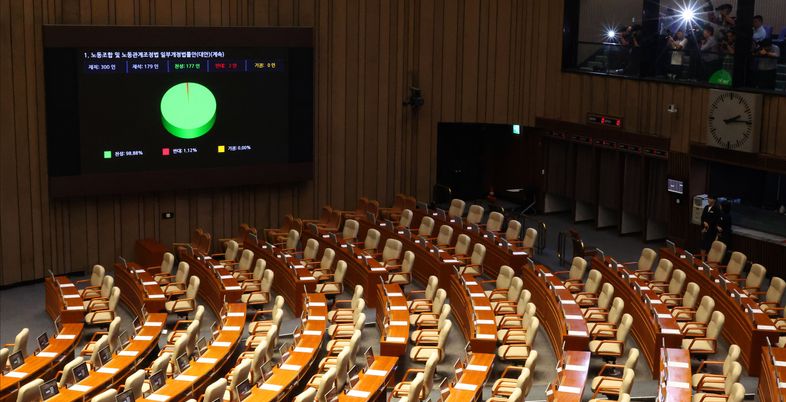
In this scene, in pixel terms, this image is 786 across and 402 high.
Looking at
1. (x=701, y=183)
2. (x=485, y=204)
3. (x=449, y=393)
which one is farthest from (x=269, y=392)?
(x=485, y=204)

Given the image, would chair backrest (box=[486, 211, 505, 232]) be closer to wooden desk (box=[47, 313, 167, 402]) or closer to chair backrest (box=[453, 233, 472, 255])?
chair backrest (box=[453, 233, 472, 255])

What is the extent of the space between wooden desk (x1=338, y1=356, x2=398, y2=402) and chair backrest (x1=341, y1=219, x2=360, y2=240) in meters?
6.61

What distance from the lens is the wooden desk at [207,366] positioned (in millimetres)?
12305

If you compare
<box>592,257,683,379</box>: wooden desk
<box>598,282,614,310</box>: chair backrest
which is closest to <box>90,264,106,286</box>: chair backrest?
<box>598,282,614,310</box>: chair backrest

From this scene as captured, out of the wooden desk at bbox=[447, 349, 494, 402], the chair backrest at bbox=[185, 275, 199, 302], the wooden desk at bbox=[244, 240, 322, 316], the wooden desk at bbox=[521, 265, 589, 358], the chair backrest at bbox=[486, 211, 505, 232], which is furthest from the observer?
the chair backrest at bbox=[486, 211, 505, 232]

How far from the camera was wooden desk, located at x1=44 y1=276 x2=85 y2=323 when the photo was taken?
628 inches

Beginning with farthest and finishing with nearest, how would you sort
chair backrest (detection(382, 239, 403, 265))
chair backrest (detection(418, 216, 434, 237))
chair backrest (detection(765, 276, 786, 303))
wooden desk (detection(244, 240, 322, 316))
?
chair backrest (detection(418, 216, 434, 237)) → chair backrest (detection(382, 239, 403, 265)) → wooden desk (detection(244, 240, 322, 316)) → chair backrest (detection(765, 276, 786, 303))

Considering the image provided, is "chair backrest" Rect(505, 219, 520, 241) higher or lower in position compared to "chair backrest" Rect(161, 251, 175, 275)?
higher

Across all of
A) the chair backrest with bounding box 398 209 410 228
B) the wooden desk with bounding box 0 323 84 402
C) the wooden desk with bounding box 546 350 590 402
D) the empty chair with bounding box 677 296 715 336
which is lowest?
the wooden desk with bounding box 0 323 84 402

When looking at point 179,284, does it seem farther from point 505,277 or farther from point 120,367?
point 505,277

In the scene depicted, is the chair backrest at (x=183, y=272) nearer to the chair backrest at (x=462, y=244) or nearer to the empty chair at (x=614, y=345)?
the chair backrest at (x=462, y=244)

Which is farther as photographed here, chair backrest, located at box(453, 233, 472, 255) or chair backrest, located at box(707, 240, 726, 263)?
chair backrest, located at box(453, 233, 472, 255)

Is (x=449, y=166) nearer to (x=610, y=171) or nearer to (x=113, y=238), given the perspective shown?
(x=610, y=171)

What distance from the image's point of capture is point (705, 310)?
14.7 meters
